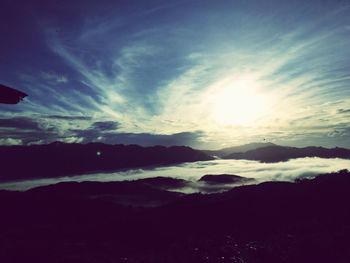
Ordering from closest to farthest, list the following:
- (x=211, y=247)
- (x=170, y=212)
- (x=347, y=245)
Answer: (x=347, y=245) → (x=211, y=247) → (x=170, y=212)

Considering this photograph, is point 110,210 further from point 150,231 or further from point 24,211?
point 150,231

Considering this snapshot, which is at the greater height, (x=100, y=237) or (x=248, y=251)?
(x=248, y=251)

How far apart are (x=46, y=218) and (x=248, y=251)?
377 feet

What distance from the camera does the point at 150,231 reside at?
212ft

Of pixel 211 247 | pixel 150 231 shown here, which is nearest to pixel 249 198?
pixel 150 231

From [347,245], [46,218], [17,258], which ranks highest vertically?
[347,245]

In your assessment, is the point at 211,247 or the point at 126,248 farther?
the point at 126,248

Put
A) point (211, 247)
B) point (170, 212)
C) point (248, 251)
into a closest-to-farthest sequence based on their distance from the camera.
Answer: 1. point (248, 251)
2. point (211, 247)
3. point (170, 212)

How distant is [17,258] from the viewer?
32906mm

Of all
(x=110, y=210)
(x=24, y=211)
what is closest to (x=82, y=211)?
(x=110, y=210)

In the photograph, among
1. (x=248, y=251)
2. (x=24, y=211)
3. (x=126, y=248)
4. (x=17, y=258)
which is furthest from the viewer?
(x=24, y=211)

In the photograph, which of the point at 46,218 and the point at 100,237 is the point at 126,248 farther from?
the point at 46,218

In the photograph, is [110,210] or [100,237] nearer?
[100,237]

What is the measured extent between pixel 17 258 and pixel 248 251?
2564cm
